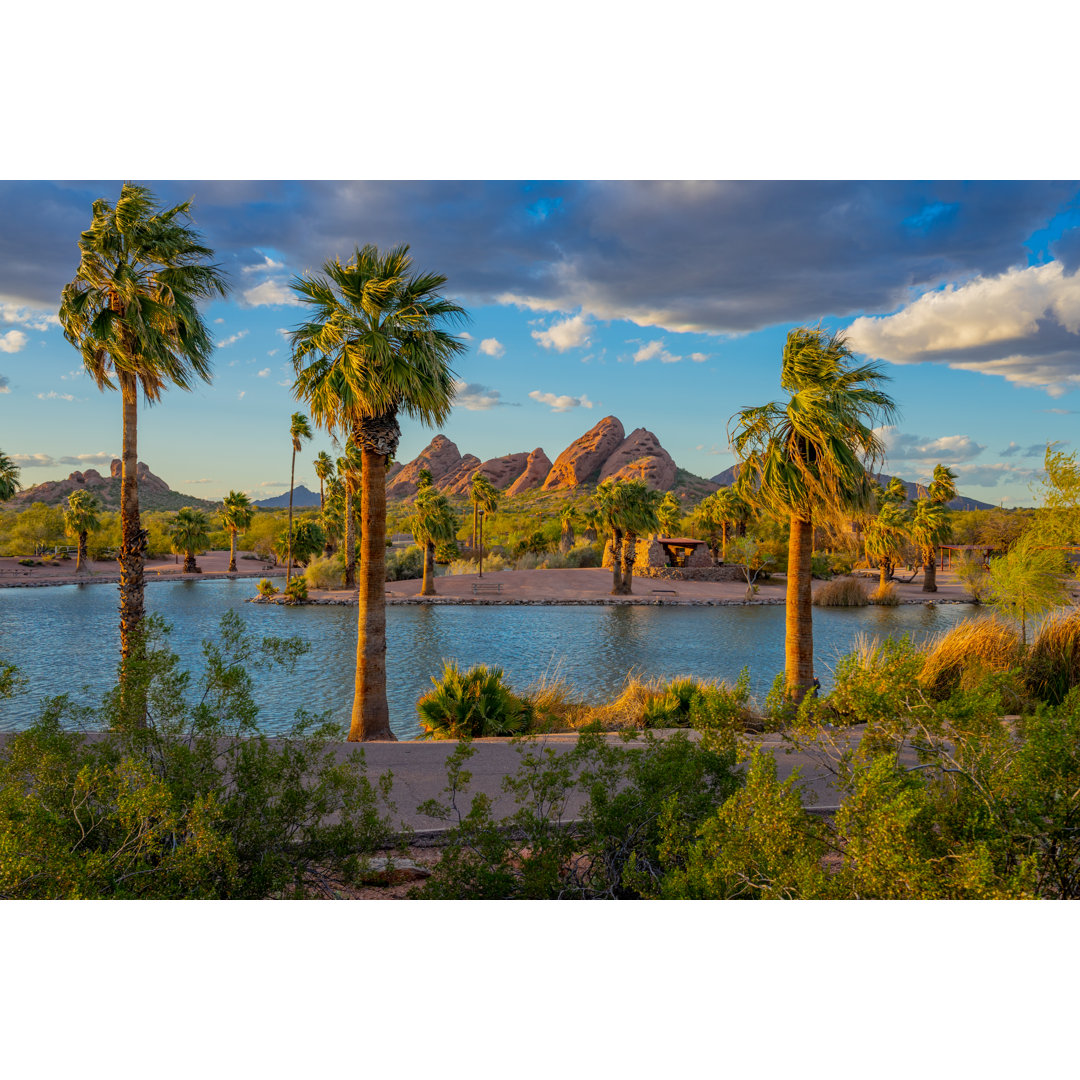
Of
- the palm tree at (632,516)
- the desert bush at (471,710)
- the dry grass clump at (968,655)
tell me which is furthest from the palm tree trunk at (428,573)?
the dry grass clump at (968,655)

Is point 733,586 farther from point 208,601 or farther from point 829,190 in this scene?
point 829,190

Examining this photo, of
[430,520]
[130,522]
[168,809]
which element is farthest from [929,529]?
[168,809]

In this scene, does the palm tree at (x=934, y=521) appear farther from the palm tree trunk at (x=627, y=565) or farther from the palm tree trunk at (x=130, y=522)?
the palm tree trunk at (x=130, y=522)

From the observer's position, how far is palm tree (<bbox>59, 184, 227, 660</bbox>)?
849 centimetres

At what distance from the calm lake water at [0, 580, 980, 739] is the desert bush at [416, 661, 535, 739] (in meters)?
1.07

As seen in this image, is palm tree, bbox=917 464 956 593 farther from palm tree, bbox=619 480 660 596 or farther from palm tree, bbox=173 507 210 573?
palm tree, bbox=173 507 210 573

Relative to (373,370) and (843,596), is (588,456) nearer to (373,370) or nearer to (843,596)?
(843,596)

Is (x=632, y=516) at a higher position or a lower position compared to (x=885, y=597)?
higher

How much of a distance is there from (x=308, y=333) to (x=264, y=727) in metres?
6.07

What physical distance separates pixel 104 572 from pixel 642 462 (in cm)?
7560

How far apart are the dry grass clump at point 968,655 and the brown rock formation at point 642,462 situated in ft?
286

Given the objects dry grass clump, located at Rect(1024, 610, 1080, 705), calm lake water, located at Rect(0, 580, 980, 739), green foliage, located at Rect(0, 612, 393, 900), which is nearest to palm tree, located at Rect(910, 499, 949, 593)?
calm lake water, located at Rect(0, 580, 980, 739)

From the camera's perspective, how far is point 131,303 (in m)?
8.59

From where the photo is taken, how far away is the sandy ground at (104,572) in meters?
39.2
